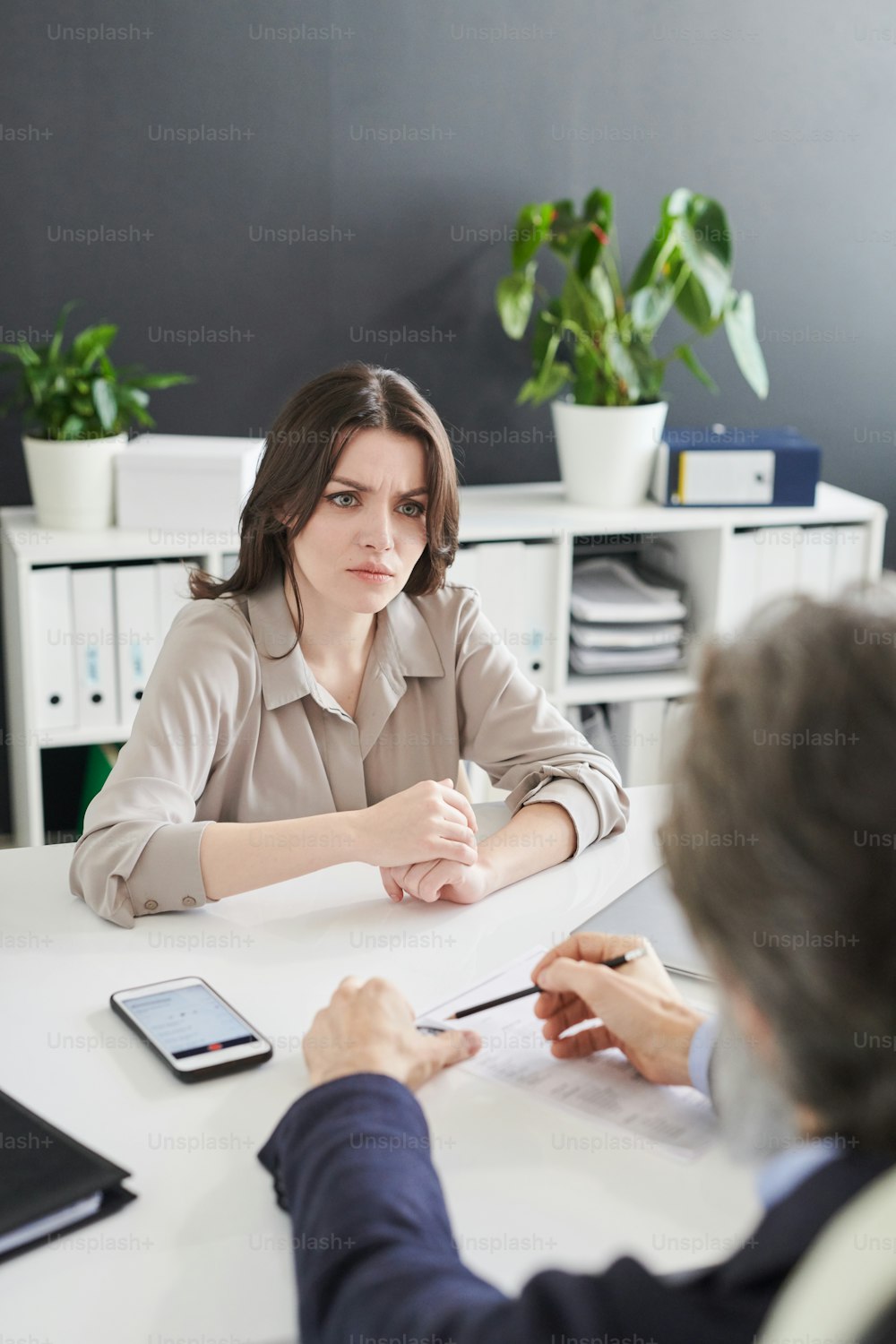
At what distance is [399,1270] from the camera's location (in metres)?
0.82

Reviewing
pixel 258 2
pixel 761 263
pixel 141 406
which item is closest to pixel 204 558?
pixel 141 406

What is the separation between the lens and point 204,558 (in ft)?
9.26

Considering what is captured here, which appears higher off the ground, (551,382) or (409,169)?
(409,169)

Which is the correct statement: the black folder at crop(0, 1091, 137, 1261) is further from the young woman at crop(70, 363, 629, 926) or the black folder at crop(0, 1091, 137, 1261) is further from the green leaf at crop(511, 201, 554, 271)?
the green leaf at crop(511, 201, 554, 271)

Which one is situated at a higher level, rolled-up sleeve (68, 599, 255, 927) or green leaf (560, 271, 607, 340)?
green leaf (560, 271, 607, 340)

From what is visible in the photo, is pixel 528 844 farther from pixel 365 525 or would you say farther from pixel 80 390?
pixel 80 390

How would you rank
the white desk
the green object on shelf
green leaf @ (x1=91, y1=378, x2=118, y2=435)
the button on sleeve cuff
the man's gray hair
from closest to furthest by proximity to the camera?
the man's gray hair
the white desk
the button on sleeve cuff
green leaf @ (x1=91, y1=378, x2=118, y2=435)
the green object on shelf

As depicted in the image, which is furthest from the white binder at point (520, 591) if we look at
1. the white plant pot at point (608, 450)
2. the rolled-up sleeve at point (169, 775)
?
the rolled-up sleeve at point (169, 775)

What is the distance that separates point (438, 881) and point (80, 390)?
166cm

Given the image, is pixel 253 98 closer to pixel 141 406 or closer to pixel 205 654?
pixel 141 406

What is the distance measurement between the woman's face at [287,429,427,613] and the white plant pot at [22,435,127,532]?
45.0 inches

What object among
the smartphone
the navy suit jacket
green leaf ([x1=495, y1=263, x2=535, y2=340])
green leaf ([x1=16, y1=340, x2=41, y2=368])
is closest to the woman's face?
the smartphone

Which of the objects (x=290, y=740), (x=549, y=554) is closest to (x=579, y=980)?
(x=290, y=740)

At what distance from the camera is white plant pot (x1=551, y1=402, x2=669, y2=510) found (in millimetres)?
3045
